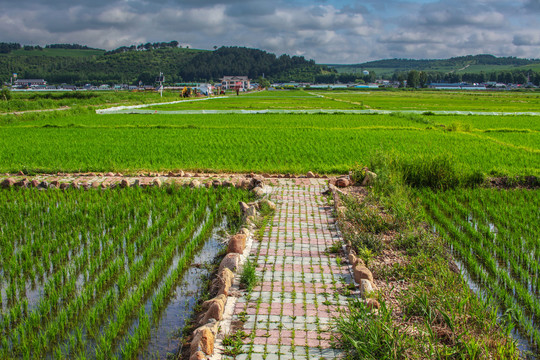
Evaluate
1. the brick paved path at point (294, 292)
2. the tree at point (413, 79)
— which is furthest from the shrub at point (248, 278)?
the tree at point (413, 79)

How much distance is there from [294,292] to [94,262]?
2.78 m

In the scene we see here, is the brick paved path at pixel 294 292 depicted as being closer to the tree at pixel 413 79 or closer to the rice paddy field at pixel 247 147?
the rice paddy field at pixel 247 147

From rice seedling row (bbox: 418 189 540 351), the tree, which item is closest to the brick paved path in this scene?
rice seedling row (bbox: 418 189 540 351)

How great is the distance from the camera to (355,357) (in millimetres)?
3902

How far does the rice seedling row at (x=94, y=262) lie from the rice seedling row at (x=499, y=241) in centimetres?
371

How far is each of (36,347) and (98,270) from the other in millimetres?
1954

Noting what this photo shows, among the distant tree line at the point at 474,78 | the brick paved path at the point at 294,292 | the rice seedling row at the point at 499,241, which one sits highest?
the distant tree line at the point at 474,78

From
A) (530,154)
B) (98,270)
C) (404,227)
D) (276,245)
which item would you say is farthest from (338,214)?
(530,154)

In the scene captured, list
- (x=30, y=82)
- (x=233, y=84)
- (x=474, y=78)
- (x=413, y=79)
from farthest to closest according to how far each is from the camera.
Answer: (x=474, y=78)
(x=233, y=84)
(x=30, y=82)
(x=413, y=79)

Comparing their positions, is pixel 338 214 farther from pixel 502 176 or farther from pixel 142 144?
pixel 142 144

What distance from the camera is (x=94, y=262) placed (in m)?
6.33

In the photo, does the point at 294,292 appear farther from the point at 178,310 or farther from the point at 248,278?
the point at 178,310

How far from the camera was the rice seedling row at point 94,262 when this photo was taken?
15.0 ft

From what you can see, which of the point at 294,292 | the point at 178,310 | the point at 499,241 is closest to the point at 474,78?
the point at 499,241
